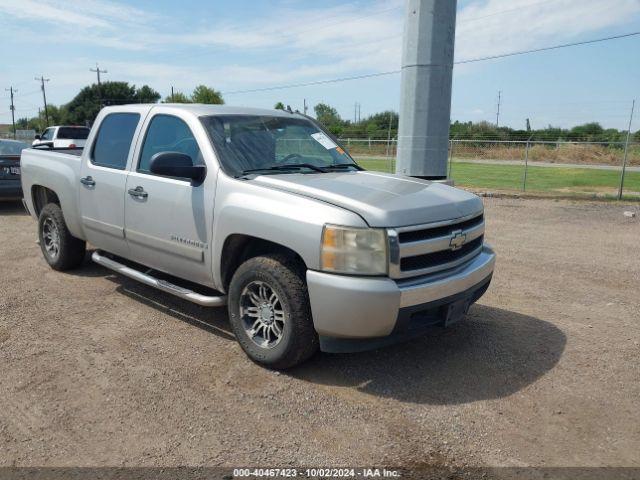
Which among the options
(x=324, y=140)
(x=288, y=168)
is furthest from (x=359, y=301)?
(x=324, y=140)

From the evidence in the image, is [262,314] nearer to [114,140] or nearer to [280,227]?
[280,227]

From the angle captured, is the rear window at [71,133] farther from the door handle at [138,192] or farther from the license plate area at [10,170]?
the door handle at [138,192]

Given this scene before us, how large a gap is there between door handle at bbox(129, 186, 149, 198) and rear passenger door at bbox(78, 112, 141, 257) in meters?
0.17

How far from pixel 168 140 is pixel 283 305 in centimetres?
201

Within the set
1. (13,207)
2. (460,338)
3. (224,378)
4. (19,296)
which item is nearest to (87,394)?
(224,378)

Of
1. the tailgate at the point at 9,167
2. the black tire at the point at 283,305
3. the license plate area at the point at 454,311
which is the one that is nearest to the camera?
the black tire at the point at 283,305

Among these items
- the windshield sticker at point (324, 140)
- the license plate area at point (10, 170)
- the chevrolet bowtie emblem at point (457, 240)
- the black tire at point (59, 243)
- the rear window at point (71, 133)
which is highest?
the windshield sticker at point (324, 140)

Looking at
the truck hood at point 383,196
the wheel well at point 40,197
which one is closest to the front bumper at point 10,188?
the wheel well at point 40,197

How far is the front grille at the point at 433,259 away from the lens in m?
3.54

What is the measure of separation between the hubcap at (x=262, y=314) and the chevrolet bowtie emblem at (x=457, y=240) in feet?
4.14

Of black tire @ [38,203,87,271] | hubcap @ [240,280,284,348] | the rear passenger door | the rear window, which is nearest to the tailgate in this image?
black tire @ [38,203,87,271]

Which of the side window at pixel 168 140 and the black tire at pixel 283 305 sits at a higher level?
the side window at pixel 168 140

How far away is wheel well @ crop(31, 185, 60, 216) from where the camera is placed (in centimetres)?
663

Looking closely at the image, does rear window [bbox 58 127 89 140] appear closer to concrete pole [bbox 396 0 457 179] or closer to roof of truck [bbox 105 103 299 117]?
concrete pole [bbox 396 0 457 179]
